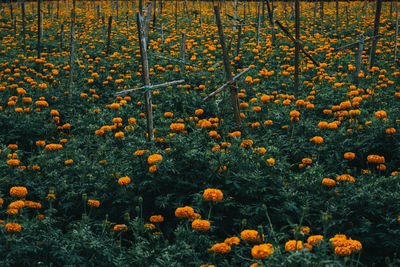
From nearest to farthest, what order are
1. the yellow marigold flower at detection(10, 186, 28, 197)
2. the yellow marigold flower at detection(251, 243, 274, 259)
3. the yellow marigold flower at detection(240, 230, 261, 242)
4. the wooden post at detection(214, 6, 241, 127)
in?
the yellow marigold flower at detection(251, 243, 274, 259)
the yellow marigold flower at detection(240, 230, 261, 242)
the yellow marigold flower at detection(10, 186, 28, 197)
the wooden post at detection(214, 6, 241, 127)

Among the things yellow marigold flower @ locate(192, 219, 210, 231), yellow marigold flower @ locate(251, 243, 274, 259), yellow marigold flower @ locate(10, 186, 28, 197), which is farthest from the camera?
yellow marigold flower @ locate(10, 186, 28, 197)

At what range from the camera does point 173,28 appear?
52.3 ft

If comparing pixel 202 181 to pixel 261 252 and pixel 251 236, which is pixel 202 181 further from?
pixel 261 252

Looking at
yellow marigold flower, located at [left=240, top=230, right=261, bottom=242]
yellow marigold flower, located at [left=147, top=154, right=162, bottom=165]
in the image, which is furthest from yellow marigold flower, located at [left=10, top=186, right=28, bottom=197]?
yellow marigold flower, located at [left=240, top=230, right=261, bottom=242]

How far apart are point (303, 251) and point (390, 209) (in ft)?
5.50

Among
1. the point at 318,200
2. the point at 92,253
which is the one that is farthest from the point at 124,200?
the point at 318,200

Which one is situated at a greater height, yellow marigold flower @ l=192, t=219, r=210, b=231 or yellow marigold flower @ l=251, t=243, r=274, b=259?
yellow marigold flower @ l=251, t=243, r=274, b=259

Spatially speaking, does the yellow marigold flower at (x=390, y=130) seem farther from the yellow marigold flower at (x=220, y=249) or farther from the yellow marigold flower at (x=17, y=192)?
the yellow marigold flower at (x=17, y=192)

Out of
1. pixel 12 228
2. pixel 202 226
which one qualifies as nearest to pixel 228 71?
pixel 202 226

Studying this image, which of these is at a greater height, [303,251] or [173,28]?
[173,28]

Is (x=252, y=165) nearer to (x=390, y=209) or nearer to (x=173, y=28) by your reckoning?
(x=390, y=209)

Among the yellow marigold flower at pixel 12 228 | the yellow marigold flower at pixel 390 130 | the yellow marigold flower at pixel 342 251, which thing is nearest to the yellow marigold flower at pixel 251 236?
the yellow marigold flower at pixel 342 251

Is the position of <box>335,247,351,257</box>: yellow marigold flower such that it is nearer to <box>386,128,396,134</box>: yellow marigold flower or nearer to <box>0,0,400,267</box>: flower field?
<box>0,0,400,267</box>: flower field

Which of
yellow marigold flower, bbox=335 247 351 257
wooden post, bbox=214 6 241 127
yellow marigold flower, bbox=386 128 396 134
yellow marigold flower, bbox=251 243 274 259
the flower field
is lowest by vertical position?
the flower field
